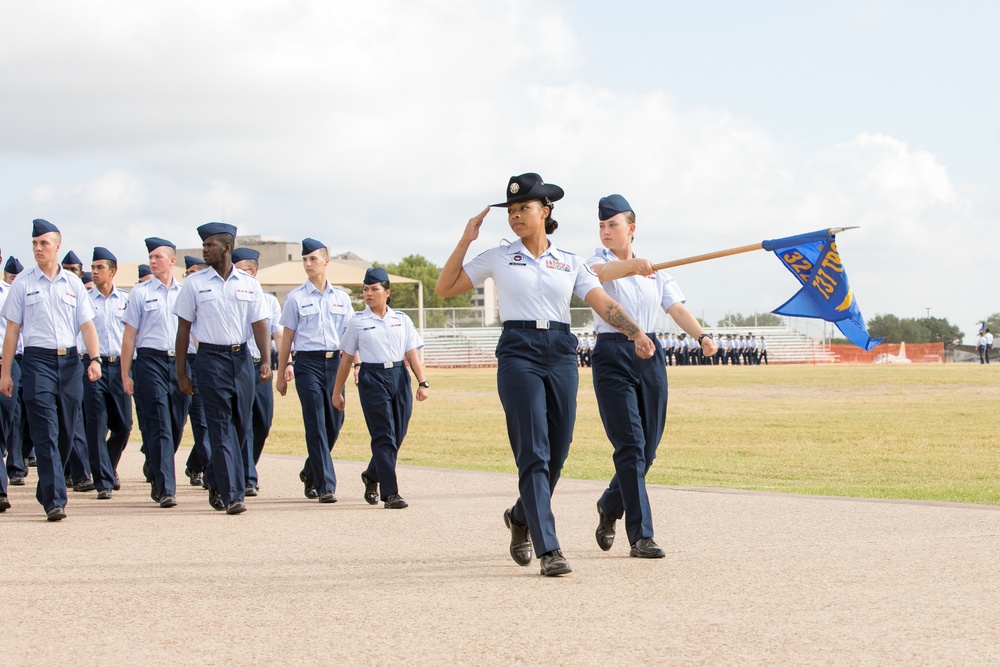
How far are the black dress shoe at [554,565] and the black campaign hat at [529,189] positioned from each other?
1.89m

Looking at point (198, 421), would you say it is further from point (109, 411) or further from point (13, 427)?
point (13, 427)

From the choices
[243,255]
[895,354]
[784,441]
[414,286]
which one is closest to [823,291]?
[243,255]

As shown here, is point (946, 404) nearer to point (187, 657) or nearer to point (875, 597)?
point (875, 597)

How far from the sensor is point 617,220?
7773mm

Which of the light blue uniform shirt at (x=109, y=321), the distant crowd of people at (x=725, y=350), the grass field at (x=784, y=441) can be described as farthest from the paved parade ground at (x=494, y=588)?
the distant crowd of people at (x=725, y=350)

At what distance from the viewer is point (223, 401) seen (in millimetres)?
10062

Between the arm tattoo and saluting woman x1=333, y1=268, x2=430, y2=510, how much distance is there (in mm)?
3442

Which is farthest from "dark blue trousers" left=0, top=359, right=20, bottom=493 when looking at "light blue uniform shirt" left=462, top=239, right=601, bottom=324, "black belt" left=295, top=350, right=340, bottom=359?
"light blue uniform shirt" left=462, top=239, right=601, bottom=324

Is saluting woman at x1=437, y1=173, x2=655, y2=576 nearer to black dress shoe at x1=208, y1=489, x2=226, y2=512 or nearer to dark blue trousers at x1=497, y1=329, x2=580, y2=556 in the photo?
dark blue trousers at x1=497, y1=329, x2=580, y2=556

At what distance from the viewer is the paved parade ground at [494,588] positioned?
4.99 metres

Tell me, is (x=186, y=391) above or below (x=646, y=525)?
above

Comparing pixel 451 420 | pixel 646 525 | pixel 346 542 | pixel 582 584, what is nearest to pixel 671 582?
pixel 582 584

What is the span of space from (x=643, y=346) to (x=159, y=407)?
5.25m

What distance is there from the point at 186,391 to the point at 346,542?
8.59ft
